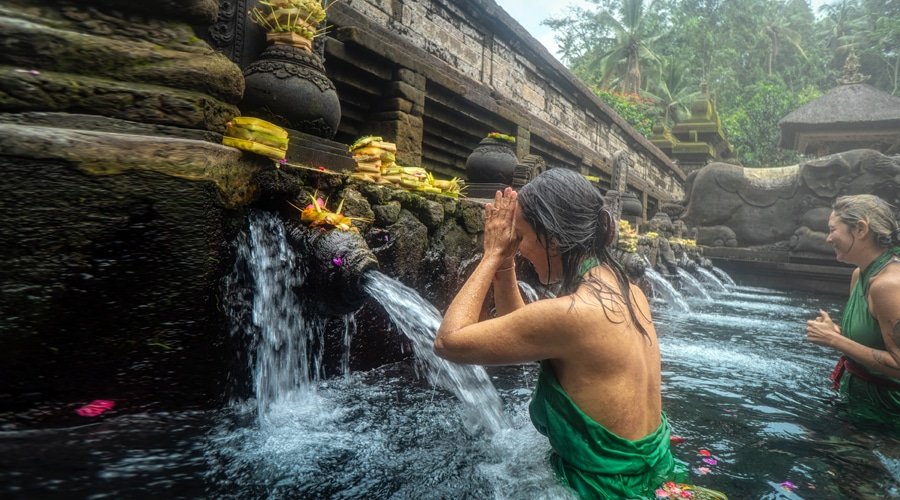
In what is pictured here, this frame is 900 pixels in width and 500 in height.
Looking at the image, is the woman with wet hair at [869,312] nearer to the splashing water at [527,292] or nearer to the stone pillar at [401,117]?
the splashing water at [527,292]

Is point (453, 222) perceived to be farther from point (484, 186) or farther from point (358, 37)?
point (358, 37)

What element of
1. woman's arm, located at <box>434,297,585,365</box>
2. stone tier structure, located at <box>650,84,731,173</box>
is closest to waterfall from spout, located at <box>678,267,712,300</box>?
woman's arm, located at <box>434,297,585,365</box>

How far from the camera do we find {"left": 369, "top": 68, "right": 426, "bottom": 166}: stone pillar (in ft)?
19.9

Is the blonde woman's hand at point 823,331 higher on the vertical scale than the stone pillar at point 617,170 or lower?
lower

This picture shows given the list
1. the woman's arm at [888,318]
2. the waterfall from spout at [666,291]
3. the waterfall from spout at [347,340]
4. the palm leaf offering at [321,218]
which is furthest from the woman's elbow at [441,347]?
the waterfall from spout at [666,291]

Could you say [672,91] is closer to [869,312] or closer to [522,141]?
[522,141]

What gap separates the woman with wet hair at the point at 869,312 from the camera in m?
2.70

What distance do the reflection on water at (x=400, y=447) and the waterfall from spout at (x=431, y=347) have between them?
2.7 inches

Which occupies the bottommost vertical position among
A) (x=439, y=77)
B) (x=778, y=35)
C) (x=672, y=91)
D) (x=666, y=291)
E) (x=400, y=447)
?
(x=400, y=447)

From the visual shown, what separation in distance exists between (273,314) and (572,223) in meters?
1.71

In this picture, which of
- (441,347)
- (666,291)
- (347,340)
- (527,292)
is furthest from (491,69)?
(441,347)

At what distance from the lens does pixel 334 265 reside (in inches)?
101

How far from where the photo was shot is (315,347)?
120 inches

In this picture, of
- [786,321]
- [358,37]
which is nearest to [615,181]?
[786,321]
